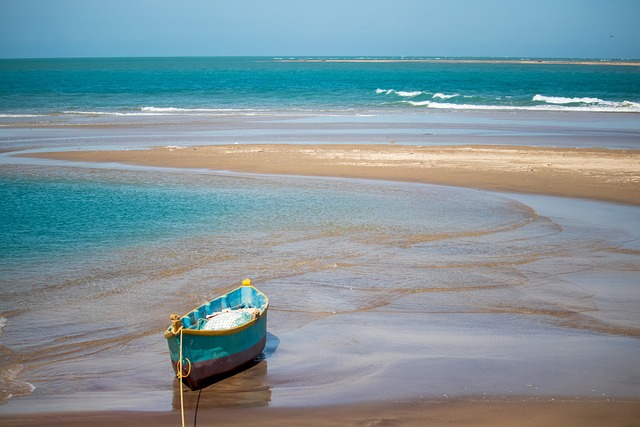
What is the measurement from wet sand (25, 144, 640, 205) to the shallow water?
187cm

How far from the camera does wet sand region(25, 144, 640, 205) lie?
18812 mm

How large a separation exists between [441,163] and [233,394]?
16.3 m

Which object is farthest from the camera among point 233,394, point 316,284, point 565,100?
point 565,100

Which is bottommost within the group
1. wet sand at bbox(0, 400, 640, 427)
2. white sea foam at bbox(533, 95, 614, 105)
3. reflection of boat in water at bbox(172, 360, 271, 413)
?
reflection of boat in water at bbox(172, 360, 271, 413)

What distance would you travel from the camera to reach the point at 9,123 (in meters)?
36.9

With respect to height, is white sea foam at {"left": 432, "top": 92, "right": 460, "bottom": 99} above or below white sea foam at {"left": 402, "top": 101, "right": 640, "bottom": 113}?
above

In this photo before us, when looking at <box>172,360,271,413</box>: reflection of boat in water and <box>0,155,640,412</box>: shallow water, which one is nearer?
<box>172,360,271,413</box>: reflection of boat in water

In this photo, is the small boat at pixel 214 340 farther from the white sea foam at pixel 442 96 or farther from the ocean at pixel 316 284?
the white sea foam at pixel 442 96

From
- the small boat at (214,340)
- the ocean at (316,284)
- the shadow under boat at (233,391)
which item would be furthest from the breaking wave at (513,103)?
the shadow under boat at (233,391)

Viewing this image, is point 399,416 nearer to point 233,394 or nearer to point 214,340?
point 233,394

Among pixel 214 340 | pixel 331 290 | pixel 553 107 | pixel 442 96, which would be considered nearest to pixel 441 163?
pixel 331 290

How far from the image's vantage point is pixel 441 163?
73.0ft

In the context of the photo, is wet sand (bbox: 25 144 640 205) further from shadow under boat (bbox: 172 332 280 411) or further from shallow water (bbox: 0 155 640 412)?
shadow under boat (bbox: 172 332 280 411)

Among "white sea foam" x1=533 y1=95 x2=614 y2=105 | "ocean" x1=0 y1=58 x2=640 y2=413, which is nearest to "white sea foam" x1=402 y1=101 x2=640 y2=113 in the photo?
"white sea foam" x1=533 y1=95 x2=614 y2=105
